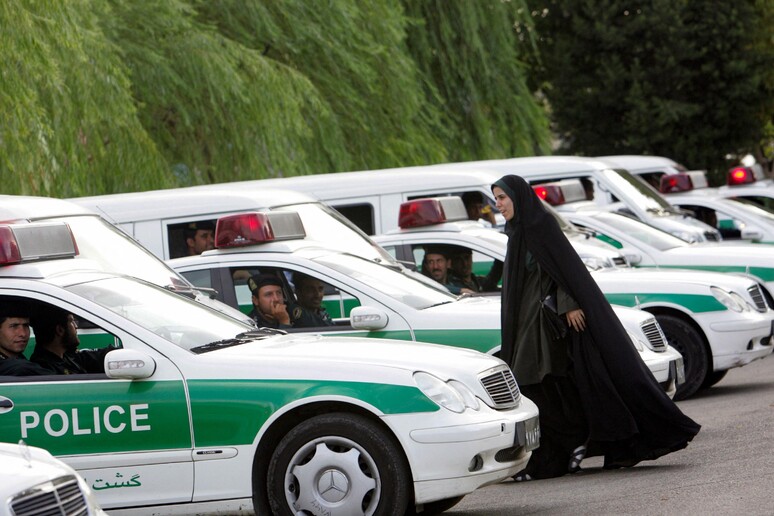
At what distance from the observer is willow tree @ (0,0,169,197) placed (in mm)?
13828

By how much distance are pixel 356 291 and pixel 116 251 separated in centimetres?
160

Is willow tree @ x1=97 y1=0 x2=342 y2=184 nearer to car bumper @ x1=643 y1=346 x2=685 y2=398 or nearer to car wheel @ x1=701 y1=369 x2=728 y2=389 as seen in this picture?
car wheel @ x1=701 y1=369 x2=728 y2=389

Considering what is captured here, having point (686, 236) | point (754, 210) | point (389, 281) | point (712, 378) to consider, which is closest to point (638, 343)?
point (389, 281)

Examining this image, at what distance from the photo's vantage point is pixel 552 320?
9.12 m

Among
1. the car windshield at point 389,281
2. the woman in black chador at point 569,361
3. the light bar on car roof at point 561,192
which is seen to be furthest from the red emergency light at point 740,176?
the woman in black chador at point 569,361

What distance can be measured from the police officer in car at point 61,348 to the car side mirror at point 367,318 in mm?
1735

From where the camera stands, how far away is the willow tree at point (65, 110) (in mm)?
13828

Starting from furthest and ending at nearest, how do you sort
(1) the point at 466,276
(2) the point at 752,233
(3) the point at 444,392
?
(2) the point at 752,233 < (1) the point at 466,276 < (3) the point at 444,392

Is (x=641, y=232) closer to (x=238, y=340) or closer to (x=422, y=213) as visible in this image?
(x=422, y=213)

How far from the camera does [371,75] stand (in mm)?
22297

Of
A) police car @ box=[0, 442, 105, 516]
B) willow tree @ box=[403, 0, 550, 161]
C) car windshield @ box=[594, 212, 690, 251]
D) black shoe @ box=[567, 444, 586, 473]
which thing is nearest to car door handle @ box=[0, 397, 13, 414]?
police car @ box=[0, 442, 105, 516]

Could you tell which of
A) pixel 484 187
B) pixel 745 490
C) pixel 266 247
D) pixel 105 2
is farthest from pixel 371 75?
pixel 745 490

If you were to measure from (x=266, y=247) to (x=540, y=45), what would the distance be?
27.7m

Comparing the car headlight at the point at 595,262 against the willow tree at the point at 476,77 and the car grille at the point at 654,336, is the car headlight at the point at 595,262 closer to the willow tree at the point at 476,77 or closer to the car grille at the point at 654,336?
the car grille at the point at 654,336
